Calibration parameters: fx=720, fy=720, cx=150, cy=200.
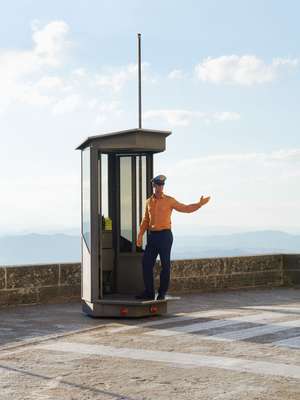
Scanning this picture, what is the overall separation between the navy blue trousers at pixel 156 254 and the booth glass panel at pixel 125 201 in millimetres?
638

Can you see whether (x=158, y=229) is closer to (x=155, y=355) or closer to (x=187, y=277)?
(x=155, y=355)

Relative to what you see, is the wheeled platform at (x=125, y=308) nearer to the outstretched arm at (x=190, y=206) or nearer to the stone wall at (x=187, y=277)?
the outstretched arm at (x=190, y=206)

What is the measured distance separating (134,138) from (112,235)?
1.68 m

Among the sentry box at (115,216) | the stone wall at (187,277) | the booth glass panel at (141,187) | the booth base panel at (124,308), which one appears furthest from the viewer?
the stone wall at (187,277)

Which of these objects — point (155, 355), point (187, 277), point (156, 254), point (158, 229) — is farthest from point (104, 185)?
point (155, 355)

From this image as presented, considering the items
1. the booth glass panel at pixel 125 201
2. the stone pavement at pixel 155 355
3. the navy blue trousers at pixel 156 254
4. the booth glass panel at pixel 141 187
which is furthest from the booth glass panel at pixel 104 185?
the stone pavement at pixel 155 355

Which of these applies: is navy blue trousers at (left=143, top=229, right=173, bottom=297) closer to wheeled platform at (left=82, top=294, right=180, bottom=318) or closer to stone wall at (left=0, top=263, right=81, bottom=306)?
wheeled platform at (left=82, top=294, right=180, bottom=318)

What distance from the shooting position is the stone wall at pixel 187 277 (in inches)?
478

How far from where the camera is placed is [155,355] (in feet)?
24.0

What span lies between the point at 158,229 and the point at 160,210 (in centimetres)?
28

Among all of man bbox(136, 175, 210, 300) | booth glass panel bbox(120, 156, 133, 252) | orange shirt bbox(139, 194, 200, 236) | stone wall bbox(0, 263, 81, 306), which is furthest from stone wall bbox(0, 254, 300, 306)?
orange shirt bbox(139, 194, 200, 236)

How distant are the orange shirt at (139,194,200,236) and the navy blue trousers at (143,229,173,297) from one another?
118 mm

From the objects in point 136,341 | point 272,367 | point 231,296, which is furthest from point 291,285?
point 272,367

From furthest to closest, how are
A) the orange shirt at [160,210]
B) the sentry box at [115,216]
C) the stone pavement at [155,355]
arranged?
the orange shirt at [160,210] < the sentry box at [115,216] < the stone pavement at [155,355]
